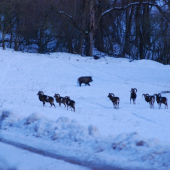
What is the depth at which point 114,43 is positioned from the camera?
50.2m

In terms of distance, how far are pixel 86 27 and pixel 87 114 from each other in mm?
35453

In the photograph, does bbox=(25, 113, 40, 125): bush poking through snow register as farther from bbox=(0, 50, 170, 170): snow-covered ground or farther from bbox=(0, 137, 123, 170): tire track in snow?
bbox=(0, 137, 123, 170): tire track in snow

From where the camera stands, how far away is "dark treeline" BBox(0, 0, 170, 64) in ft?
131

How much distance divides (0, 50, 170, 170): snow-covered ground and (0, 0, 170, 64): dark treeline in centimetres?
645

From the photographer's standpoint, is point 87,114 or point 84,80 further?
point 84,80

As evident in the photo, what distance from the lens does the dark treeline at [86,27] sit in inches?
1574

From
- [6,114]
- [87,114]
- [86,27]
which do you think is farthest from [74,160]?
[86,27]

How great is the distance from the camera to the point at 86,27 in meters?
47.2

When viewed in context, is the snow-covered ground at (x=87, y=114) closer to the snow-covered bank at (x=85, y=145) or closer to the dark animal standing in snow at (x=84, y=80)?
the snow-covered bank at (x=85, y=145)

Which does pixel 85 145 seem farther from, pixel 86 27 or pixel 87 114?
pixel 86 27

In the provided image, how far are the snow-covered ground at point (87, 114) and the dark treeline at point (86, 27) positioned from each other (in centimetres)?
645

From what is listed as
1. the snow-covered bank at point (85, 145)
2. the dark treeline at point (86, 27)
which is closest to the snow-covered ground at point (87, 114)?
the snow-covered bank at point (85, 145)

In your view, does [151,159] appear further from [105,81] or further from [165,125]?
[105,81]

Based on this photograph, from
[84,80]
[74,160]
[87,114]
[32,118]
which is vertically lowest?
[87,114]
